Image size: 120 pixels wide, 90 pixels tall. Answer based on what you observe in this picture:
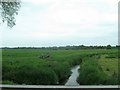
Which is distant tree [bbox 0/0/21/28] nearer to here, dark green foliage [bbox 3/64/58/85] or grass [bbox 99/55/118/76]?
dark green foliage [bbox 3/64/58/85]

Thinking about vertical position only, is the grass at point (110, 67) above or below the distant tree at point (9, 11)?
below

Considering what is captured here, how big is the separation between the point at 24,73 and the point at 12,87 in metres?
7.79

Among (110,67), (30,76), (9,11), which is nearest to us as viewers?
(9,11)

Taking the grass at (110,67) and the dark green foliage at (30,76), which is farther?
the grass at (110,67)

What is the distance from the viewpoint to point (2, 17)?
23.8ft

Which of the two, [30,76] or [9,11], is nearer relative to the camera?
[9,11]

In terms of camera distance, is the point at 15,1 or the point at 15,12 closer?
the point at 15,1

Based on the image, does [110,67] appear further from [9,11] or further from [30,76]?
[9,11]

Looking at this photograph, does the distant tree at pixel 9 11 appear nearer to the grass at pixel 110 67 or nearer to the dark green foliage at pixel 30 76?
the dark green foliage at pixel 30 76

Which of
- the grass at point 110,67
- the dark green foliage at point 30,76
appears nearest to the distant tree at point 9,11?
the dark green foliage at point 30,76

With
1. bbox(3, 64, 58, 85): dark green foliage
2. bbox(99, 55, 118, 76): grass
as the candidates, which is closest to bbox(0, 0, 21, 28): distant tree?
bbox(3, 64, 58, 85): dark green foliage

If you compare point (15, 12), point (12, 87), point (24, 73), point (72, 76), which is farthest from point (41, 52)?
point (12, 87)

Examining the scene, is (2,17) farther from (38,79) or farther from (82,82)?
(82,82)

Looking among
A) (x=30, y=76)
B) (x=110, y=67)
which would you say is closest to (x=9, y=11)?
(x=30, y=76)
